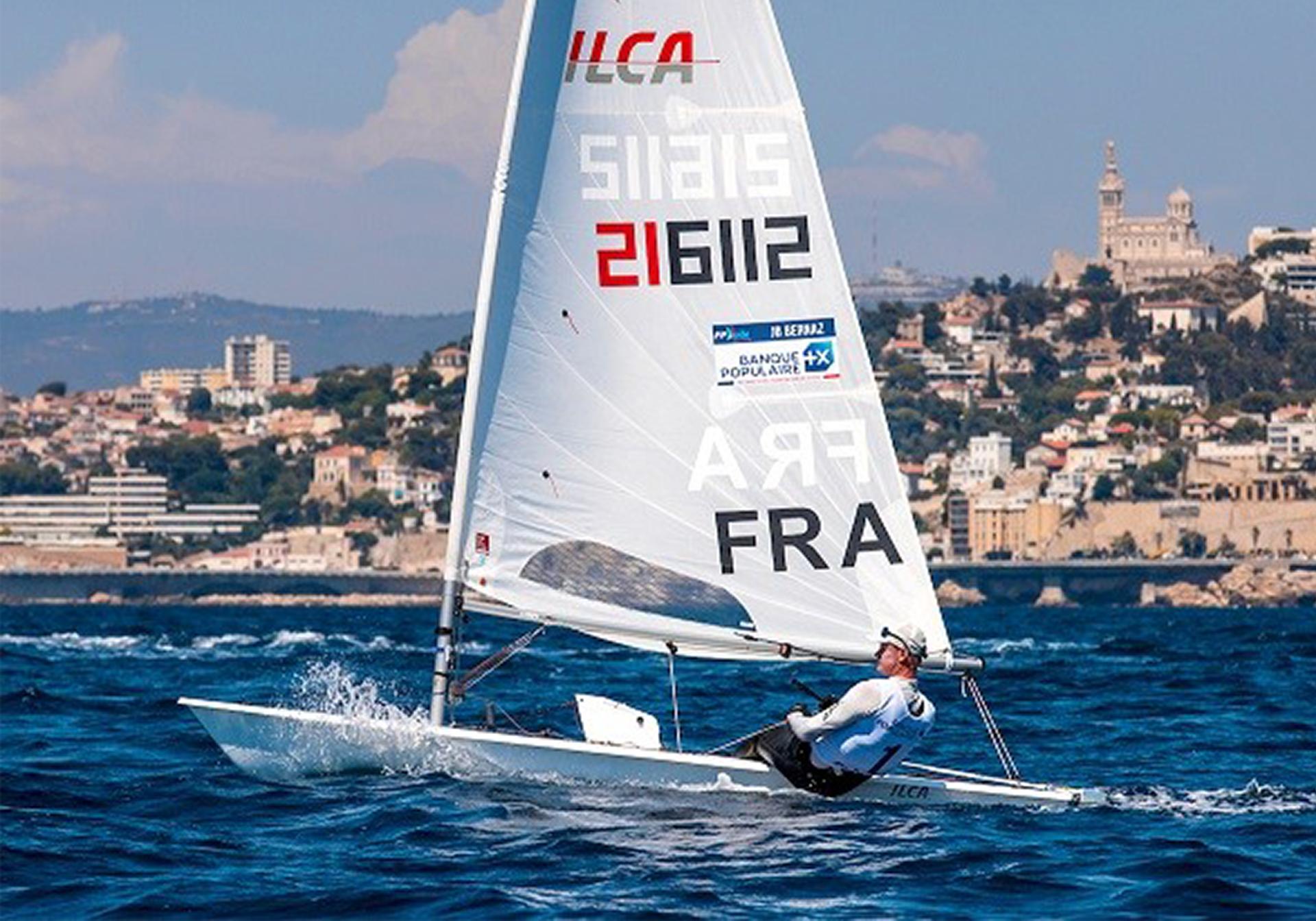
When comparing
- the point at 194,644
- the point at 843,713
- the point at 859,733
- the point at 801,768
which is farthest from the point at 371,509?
the point at 843,713

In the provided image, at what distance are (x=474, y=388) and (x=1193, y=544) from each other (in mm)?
157557

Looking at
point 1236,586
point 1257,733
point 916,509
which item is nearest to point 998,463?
point 916,509

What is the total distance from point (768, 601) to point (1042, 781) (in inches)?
143

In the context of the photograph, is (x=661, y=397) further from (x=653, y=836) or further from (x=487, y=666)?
(x=653, y=836)

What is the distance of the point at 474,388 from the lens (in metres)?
18.8

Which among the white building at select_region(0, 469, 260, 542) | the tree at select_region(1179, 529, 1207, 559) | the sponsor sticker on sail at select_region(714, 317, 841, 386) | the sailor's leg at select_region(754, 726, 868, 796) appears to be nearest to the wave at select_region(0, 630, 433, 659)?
the sponsor sticker on sail at select_region(714, 317, 841, 386)

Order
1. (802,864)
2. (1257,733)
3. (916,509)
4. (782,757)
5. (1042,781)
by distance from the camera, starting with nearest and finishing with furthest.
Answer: (802,864) → (782,757) → (1042,781) → (1257,733) → (916,509)

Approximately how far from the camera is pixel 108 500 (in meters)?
196

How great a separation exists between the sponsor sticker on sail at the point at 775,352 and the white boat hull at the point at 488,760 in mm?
2273

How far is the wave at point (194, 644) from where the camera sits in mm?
53213

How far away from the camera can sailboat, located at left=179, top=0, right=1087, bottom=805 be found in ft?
61.9

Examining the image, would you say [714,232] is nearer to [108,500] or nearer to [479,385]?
[479,385]

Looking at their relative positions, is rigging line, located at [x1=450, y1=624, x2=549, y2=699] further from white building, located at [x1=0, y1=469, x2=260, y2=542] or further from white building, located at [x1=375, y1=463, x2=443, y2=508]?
white building, located at [x1=375, y1=463, x2=443, y2=508]

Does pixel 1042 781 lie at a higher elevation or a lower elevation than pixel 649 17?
lower
